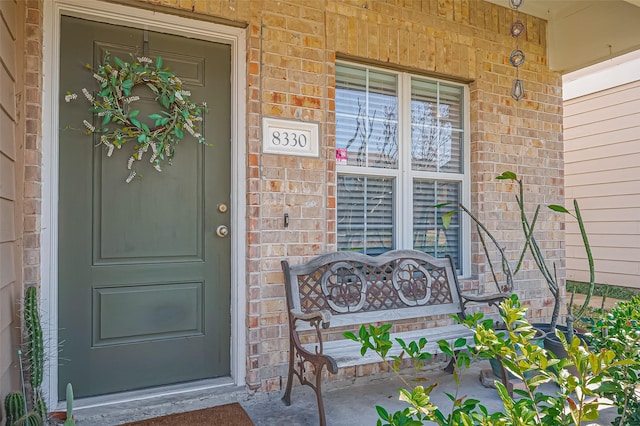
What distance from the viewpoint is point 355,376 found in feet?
9.59

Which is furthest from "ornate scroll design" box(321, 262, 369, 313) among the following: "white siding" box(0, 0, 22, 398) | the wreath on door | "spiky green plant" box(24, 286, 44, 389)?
"white siding" box(0, 0, 22, 398)

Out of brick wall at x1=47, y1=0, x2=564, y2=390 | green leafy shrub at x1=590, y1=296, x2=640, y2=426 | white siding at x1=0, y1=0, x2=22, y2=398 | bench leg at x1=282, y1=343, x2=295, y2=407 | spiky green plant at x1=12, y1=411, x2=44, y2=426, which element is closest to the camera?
green leafy shrub at x1=590, y1=296, x2=640, y2=426

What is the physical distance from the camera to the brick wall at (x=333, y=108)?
2.65 meters

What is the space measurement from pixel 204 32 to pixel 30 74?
3.14 ft

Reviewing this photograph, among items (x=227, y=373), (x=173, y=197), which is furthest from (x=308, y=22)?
(x=227, y=373)

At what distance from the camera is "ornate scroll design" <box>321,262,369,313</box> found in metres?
2.69

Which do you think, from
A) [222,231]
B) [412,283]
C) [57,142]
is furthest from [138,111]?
[412,283]

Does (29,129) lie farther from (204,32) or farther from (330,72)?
(330,72)

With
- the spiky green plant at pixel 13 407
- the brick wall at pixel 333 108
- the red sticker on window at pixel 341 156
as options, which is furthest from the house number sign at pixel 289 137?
the spiky green plant at pixel 13 407

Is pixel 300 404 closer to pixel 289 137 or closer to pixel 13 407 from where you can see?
pixel 13 407

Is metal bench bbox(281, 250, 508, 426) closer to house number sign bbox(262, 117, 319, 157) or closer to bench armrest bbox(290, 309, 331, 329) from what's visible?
bench armrest bbox(290, 309, 331, 329)

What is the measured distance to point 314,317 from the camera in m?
2.26

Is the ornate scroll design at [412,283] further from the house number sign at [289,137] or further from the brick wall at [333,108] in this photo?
the house number sign at [289,137]

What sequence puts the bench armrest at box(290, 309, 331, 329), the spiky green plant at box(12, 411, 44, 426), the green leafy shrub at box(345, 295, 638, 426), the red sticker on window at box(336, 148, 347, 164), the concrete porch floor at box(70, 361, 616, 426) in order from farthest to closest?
the red sticker on window at box(336, 148, 347, 164), the concrete porch floor at box(70, 361, 616, 426), the bench armrest at box(290, 309, 331, 329), the spiky green plant at box(12, 411, 44, 426), the green leafy shrub at box(345, 295, 638, 426)
